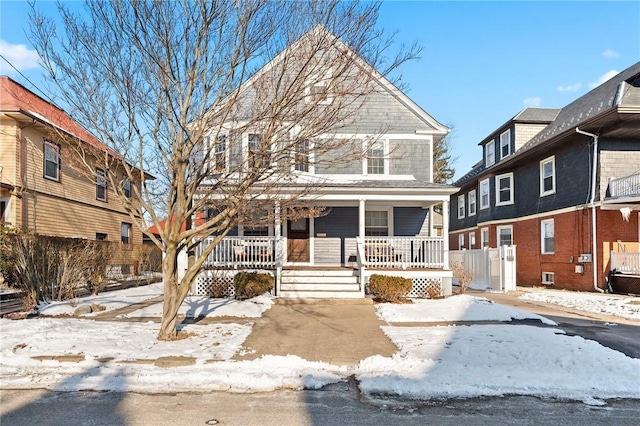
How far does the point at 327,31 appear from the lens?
6441 mm

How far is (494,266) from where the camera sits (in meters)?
17.1

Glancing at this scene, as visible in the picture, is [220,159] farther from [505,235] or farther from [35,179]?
[505,235]

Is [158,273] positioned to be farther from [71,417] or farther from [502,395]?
[502,395]

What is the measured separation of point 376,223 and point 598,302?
718 cm

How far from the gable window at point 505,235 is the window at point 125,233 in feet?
65.5

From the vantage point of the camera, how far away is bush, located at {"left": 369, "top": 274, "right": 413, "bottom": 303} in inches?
441

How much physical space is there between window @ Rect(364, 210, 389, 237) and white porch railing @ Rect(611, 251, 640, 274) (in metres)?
7.76

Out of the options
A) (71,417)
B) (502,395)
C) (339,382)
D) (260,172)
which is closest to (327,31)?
(260,172)

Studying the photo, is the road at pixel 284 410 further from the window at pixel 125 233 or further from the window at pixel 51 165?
Answer: the window at pixel 125 233

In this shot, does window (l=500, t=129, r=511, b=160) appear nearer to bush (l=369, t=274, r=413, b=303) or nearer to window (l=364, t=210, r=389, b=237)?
window (l=364, t=210, r=389, b=237)

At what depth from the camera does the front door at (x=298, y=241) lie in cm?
1516

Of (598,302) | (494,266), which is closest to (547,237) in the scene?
(494,266)

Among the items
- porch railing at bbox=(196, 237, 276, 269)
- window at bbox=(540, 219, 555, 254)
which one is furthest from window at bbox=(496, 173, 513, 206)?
porch railing at bbox=(196, 237, 276, 269)

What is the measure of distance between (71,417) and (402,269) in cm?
969
